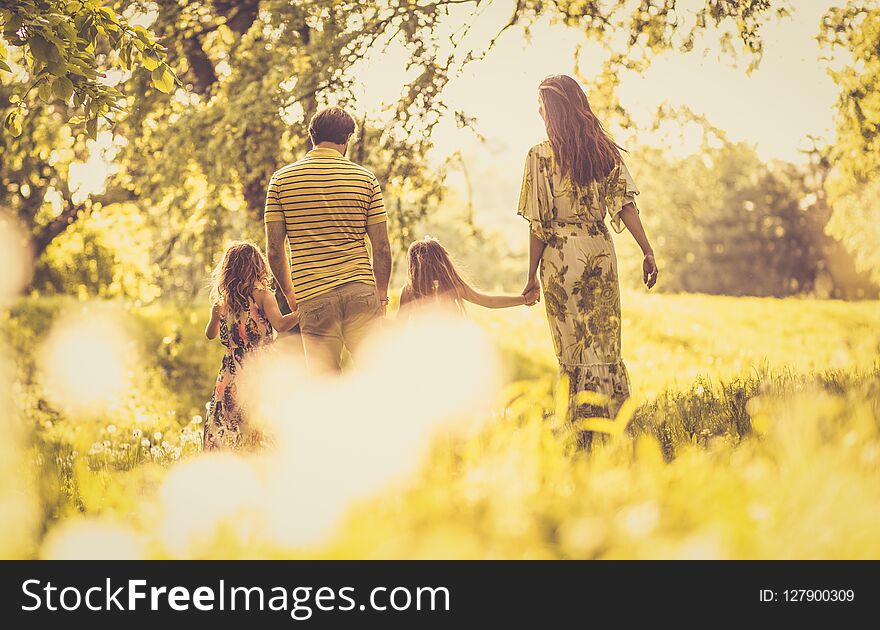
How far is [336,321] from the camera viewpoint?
4957 mm

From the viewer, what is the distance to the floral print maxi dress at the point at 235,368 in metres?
5.34

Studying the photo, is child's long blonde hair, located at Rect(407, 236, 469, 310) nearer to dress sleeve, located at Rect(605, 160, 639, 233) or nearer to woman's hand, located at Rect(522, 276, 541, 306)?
woman's hand, located at Rect(522, 276, 541, 306)

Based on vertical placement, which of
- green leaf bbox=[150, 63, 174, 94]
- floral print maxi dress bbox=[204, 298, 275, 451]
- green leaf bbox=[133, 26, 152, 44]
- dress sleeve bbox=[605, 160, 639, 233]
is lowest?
floral print maxi dress bbox=[204, 298, 275, 451]

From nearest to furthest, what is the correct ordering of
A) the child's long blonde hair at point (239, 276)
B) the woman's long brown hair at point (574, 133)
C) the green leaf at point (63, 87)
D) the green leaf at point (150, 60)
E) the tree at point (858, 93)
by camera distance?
the green leaf at point (63, 87) < the woman's long brown hair at point (574, 133) < the green leaf at point (150, 60) < the child's long blonde hair at point (239, 276) < the tree at point (858, 93)

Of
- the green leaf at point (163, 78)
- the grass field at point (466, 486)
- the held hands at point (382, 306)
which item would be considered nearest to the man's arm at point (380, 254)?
the held hands at point (382, 306)

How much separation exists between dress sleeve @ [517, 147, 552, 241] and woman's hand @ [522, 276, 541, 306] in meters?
0.29

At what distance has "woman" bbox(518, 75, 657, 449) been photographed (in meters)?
4.94

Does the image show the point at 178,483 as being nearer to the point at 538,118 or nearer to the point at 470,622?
the point at 470,622

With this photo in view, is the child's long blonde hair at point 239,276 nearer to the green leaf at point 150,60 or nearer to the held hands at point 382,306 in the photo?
the held hands at point 382,306

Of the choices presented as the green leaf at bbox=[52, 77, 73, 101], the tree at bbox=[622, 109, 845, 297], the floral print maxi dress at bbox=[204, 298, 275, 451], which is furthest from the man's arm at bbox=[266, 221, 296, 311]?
the tree at bbox=[622, 109, 845, 297]

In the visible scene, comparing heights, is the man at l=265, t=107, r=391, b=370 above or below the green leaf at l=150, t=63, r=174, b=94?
below

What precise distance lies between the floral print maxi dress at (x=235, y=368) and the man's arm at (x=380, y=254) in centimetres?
80

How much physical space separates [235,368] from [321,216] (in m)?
1.23

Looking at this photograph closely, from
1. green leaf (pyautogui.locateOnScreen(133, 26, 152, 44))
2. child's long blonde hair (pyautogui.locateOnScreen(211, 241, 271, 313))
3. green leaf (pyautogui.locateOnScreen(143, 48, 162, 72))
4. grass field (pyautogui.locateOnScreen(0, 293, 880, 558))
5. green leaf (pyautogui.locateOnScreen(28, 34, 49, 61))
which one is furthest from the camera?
child's long blonde hair (pyautogui.locateOnScreen(211, 241, 271, 313))
